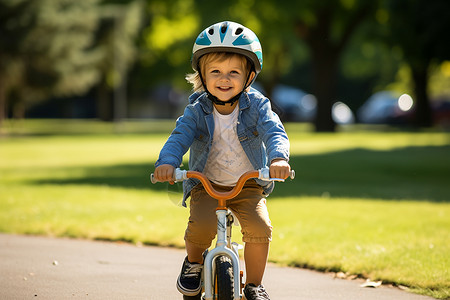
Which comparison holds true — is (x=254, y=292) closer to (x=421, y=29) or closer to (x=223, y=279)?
(x=223, y=279)

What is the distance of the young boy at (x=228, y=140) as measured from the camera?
14.5 ft

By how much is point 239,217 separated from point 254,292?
43cm

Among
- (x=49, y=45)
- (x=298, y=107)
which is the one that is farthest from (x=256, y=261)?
(x=298, y=107)

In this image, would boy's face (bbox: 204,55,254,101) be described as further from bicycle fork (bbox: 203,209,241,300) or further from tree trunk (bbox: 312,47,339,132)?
tree trunk (bbox: 312,47,339,132)

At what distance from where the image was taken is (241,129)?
14.9 feet

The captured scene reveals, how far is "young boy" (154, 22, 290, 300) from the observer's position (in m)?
4.43

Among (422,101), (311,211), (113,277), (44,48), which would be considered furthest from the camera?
(422,101)

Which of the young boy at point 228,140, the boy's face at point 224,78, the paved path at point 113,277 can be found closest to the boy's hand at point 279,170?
the young boy at point 228,140

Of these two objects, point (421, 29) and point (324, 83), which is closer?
point (421, 29)

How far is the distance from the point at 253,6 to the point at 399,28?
45.3ft

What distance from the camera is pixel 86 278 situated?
5.77 meters

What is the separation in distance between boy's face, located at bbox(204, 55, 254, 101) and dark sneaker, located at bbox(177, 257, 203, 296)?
989mm

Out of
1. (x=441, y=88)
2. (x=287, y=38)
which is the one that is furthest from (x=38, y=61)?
(x=441, y=88)

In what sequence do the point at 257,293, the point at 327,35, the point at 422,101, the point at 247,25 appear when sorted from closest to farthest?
the point at 257,293
the point at 327,35
the point at 247,25
the point at 422,101
